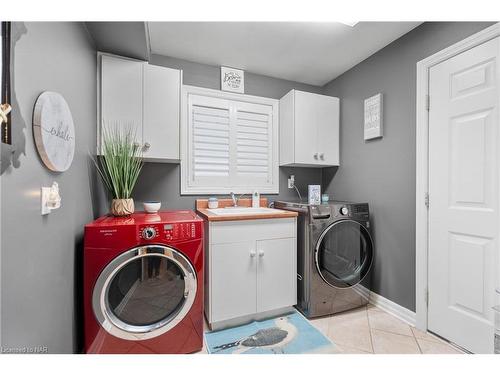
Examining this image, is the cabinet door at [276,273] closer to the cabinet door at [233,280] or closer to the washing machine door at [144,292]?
the cabinet door at [233,280]

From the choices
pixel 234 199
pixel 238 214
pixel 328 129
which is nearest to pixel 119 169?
pixel 238 214

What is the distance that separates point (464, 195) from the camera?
4.88ft

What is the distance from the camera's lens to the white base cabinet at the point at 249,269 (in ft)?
5.63

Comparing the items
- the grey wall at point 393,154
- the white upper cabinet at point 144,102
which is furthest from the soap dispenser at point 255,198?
the grey wall at point 393,154

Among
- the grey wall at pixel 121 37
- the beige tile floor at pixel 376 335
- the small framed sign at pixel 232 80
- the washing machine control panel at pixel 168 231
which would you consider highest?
the small framed sign at pixel 232 80

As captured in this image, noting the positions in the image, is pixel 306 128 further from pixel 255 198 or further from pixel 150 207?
pixel 150 207

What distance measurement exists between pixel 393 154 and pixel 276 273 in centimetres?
145

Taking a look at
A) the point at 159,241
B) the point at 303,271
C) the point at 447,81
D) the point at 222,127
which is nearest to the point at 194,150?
the point at 222,127

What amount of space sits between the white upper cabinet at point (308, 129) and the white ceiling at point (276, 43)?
32cm

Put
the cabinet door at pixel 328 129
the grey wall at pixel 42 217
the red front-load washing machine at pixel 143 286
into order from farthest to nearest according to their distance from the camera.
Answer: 1. the cabinet door at pixel 328 129
2. the red front-load washing machine at pixel 143 286
3. the grey wall at pixel 42 217

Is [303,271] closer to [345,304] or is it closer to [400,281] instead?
[345,304]
